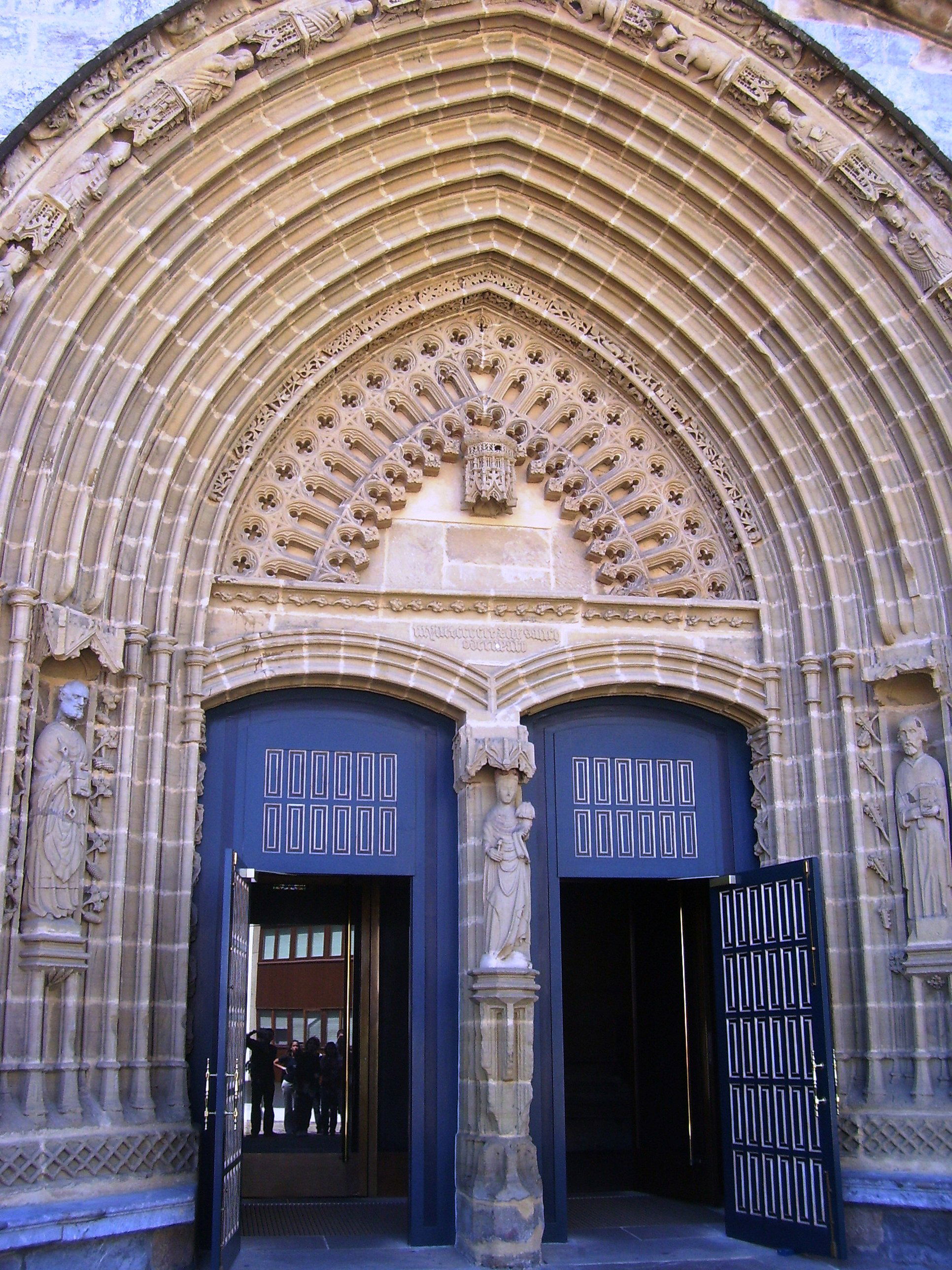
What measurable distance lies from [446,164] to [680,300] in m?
1.93

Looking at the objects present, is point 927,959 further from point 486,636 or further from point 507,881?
point 486,636

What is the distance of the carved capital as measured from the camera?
27.6ft

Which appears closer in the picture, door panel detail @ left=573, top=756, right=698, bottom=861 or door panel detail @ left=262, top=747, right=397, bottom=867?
door panel detail @ left=262, top=747, right=397, bottom=867

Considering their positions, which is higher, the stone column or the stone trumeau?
the stone trumeau

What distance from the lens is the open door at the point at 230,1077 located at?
6965 millimetres

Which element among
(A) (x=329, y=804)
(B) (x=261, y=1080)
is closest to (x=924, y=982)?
(A) (x=329, y=804)

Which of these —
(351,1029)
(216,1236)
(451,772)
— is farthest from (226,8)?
(351,1029)

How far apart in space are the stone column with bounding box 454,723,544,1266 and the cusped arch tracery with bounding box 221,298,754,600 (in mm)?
1587

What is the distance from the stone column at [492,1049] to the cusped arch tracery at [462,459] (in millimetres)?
1587

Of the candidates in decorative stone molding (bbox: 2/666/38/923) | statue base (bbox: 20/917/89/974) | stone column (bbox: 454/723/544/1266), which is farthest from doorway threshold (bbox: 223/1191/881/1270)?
decorative stone molding (bbox: 2/666/38/923)

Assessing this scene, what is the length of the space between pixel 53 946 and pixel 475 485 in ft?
13.5

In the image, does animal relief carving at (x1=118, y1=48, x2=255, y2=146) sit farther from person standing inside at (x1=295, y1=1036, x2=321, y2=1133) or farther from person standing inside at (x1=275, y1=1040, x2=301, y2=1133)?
person standing inside at (x1=275, y1=1040, x2=301, y2=1133)

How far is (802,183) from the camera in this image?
29.2 ft

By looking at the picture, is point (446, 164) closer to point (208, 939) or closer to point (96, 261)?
point (96, 261)
